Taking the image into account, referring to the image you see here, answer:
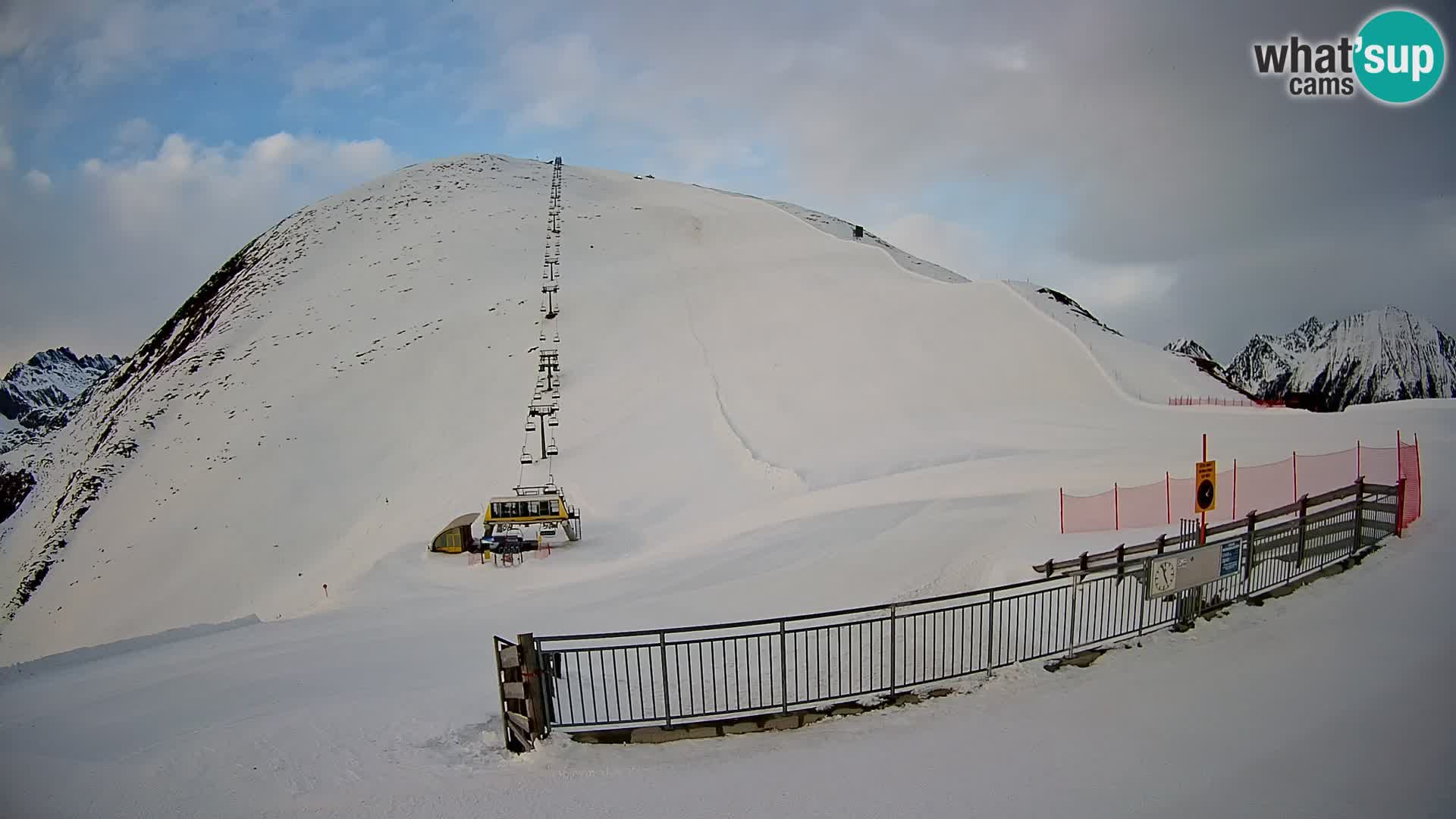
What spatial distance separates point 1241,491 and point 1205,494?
29.6ft

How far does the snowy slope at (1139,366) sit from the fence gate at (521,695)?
30.2 meters

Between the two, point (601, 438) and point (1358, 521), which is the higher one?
point (601, 438)

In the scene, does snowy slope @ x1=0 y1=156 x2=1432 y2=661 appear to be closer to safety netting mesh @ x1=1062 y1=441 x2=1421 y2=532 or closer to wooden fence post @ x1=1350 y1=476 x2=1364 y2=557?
safety netting mesh @ x1=1062 y1=441 x2=1421 y2=532

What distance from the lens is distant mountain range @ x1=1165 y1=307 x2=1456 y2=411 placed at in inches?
5507

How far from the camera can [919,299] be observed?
4384 centimetres

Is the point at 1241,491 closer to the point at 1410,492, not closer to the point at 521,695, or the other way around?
the point at 1410,492

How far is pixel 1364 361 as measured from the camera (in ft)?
509

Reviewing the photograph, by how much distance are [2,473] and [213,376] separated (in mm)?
17518

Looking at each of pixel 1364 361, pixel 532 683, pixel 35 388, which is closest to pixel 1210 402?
pixel 532 683

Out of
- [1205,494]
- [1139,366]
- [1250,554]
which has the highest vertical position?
[1139,366]

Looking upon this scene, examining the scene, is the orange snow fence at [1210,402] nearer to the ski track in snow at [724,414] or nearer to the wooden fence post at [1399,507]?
the ski track in snow at [724,414]

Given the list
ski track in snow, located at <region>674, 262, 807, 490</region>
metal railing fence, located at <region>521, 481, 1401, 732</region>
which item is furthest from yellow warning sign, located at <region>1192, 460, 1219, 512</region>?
ski track in snow, located at <region>674, 262, 807, 490</region>

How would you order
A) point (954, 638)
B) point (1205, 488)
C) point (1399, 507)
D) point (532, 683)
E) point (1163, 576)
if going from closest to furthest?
1. point (532, 683)
2. point (954, 638)
3. point (1163, 576)
4. point (1205, 488)
5. point (1399, 507)

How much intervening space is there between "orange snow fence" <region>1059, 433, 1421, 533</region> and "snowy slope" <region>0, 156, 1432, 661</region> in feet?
3.84
